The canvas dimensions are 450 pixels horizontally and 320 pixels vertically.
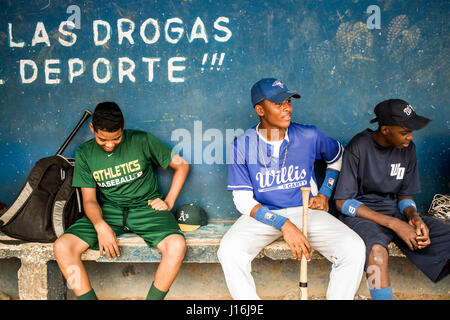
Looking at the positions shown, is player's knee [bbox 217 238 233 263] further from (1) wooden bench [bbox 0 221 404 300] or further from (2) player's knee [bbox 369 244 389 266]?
(2) player's knee [bbox 369 244 389 266]

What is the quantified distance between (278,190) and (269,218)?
0.30 m

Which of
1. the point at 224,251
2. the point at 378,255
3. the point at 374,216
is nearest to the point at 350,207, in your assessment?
the point at 374,216

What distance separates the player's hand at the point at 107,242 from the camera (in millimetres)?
2648

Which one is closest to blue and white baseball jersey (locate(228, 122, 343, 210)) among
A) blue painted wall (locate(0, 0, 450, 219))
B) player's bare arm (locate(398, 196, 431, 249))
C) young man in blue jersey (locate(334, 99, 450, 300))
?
young man in blue jersey (locate(334, 99, 450, 300))

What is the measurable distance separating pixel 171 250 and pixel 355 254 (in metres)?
1.17

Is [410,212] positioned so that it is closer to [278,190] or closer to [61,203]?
[278,190]

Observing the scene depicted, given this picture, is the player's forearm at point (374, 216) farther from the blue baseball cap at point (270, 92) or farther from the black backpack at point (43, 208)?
the black backpack at point (43, 208)

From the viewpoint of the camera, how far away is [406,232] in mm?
2533

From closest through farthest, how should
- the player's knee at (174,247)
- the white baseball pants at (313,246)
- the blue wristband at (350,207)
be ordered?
the white baseball pants at (313,246) → the player's knee at (174,247) → the blue wristband at (350,207)

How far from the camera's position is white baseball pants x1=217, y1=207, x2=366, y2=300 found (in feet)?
7.79

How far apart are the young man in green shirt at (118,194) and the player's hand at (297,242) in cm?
70

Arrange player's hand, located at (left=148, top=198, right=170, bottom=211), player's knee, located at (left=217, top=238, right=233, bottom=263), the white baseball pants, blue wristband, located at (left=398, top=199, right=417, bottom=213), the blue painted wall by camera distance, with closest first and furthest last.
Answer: the white baseball pants → player's knee, located at (left=217, top=238, right=233, bottom=263) → blue wristband, located at (left=398, top=199, right=417, bottom=213) → player's hand, located at (left=148, top=198, right=170, bottom=211) → the blue painted wall


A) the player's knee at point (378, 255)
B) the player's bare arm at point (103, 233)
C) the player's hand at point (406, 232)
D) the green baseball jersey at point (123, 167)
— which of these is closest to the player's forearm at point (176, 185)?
the green baseball jersey at point (123, 167)
